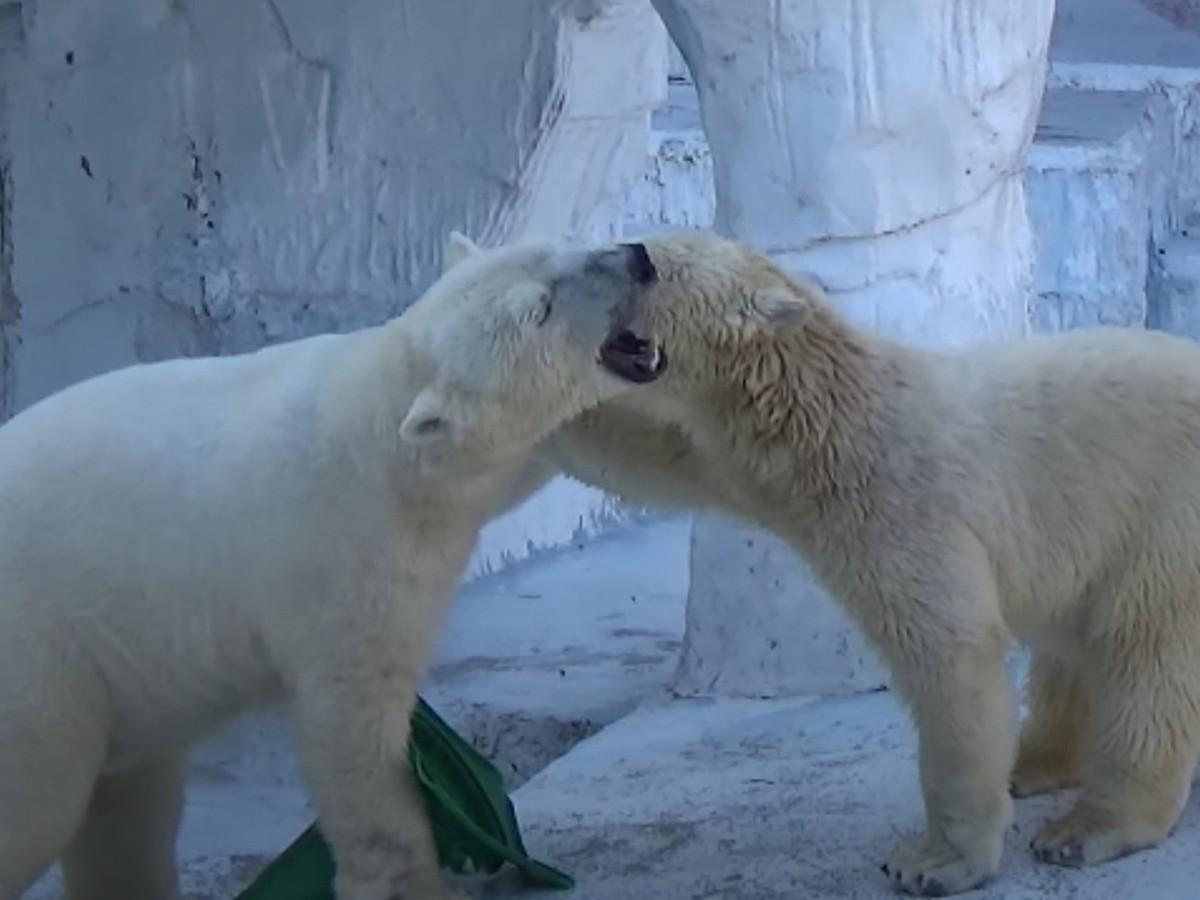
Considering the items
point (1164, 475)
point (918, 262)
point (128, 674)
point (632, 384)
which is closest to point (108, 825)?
point (128, 674)

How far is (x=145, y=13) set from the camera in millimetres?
5031

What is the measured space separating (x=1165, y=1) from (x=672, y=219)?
2826mm

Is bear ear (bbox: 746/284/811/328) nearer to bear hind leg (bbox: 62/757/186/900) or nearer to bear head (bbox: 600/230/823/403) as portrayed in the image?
bear head (bbox: 600/230/823/403)

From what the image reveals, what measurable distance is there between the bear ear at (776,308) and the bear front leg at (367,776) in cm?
61

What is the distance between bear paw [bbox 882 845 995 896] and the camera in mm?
2895

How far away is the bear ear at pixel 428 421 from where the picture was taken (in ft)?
9.05

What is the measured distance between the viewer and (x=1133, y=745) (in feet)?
9.60

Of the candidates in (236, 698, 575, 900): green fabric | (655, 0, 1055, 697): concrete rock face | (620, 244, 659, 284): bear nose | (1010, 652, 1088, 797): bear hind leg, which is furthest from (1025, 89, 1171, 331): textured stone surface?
(620, 244, 659, 284): bear nose

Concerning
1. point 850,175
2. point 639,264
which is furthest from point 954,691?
point 850,175

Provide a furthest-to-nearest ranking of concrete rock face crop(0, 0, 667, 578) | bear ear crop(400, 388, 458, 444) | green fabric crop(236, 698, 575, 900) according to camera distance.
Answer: concrete rock face crop(0, 0, 667, 578) < green fabric crop(236, 698, 575, 900) < bear ear crop(400, 388, 458, 444)

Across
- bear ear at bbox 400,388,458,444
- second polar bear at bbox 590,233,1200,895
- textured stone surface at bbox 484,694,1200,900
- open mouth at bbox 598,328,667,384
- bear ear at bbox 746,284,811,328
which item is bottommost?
textured stone surface at bbox 484,694,1200,900

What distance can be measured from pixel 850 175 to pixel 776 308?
1313 millimetres

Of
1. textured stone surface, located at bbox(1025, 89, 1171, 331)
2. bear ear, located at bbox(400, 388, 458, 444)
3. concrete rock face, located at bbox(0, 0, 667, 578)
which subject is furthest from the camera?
textured stone surface, located at bbox(1025, 89, 1171, 331)

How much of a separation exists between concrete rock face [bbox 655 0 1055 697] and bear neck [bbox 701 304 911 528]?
3.91 ft
